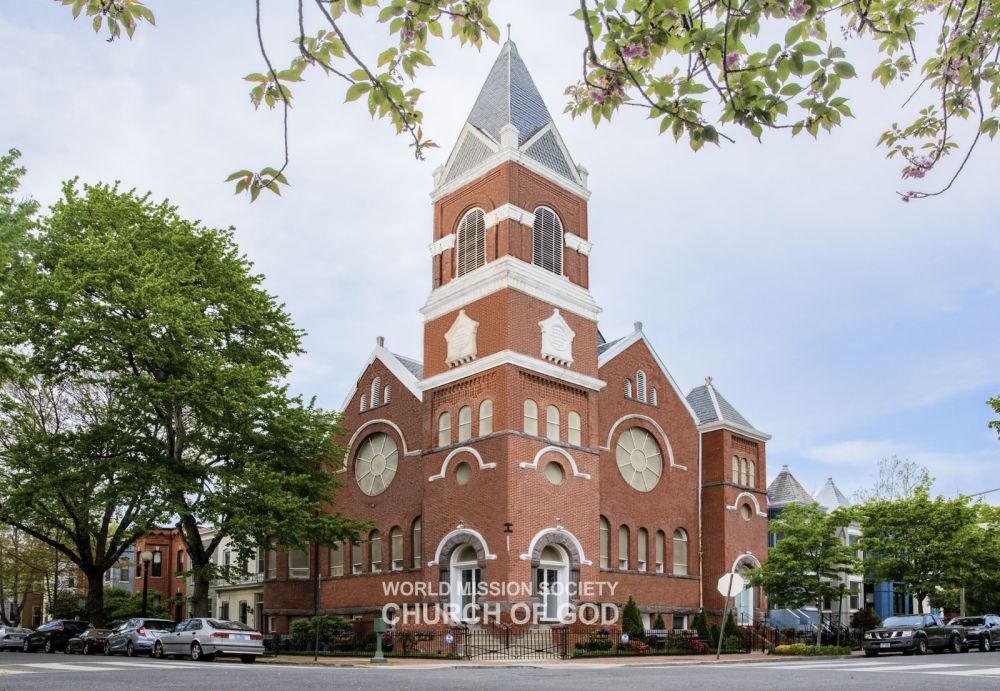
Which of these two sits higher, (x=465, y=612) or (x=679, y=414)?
(x=679, y=414)

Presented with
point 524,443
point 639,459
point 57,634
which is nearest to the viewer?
point 524,443

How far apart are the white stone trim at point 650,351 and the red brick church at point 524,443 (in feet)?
0.32

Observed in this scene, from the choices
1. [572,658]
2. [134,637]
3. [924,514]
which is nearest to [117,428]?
[134,637]

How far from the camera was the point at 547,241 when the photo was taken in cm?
3828

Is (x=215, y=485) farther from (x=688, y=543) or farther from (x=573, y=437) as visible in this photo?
(x=688, y=543)

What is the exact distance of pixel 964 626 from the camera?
3434 cm

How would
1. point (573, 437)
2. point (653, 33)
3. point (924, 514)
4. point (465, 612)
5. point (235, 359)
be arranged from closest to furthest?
point (653, 33)
point (235, 359)
point (465, 612)
point (573, 437)
point (924, 514)

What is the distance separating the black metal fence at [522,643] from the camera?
99.1 ft

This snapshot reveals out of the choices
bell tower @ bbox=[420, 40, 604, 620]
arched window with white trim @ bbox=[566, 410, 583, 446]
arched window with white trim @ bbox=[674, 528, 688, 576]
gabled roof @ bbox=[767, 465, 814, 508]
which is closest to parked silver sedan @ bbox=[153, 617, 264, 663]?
bell tower @ bbox=[420, 40, 604, 620]

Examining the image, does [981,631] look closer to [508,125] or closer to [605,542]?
[605,542]

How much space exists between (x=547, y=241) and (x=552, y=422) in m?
7.70

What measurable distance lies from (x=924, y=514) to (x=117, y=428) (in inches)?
1317

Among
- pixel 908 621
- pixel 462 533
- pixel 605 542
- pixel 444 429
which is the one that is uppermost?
pixel 444 429

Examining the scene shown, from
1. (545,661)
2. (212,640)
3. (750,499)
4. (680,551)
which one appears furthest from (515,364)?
(750,499)
